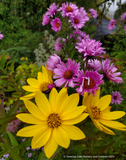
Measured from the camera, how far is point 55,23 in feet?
2.41

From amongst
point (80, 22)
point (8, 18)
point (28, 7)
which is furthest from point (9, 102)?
point (28, 7)

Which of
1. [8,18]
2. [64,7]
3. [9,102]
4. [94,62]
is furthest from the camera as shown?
[8,18]

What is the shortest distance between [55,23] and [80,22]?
16 centimetres

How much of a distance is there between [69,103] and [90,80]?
0.34ft

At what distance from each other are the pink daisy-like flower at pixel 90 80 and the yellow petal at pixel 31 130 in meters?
0.15

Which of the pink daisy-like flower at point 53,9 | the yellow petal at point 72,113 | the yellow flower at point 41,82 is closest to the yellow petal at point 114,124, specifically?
the yellow petal at point 72,113

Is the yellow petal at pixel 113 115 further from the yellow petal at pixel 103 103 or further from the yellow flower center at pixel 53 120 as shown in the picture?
the yellow flower center at pixel 53 120

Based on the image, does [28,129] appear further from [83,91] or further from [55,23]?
[55,23]

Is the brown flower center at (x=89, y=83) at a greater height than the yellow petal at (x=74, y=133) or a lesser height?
greater

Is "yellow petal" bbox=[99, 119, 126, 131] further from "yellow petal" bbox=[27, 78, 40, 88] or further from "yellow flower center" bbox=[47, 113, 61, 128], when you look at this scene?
"yellow petal" bbox=[27, 78, 40, 88]

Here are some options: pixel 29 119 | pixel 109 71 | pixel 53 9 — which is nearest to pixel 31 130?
pixel 29 119

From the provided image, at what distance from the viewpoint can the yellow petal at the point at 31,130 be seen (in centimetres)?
30

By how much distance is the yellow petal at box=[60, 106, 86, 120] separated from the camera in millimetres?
305

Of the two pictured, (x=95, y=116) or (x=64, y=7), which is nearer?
(x=95, y=116)
